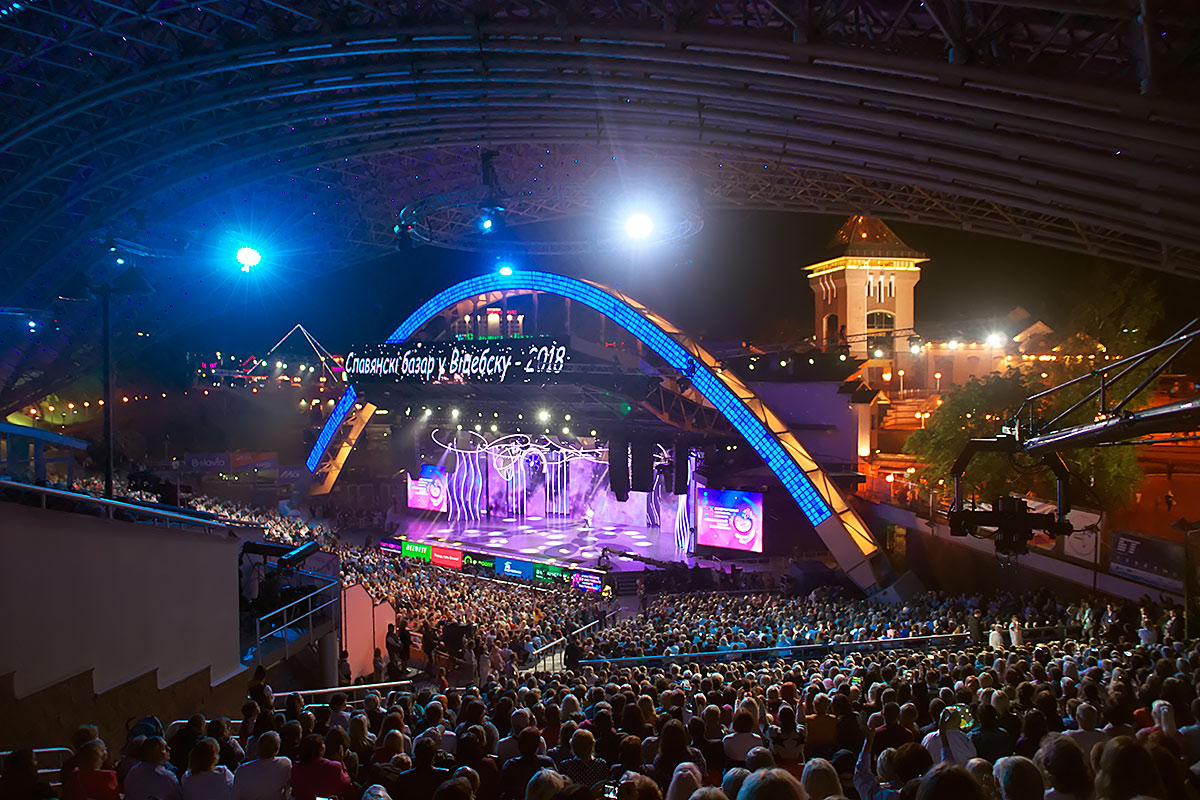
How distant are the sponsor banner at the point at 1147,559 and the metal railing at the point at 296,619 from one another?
1538cm

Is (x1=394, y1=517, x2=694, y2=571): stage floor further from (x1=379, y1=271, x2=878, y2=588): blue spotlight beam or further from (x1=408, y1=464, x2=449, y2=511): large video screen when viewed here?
(x1=379, y1=271, x2=878, y2=588): blue spotlight beam

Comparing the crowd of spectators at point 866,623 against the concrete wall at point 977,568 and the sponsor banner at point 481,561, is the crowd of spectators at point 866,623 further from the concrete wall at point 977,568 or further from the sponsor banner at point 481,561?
the sponsor banner at point 481,561

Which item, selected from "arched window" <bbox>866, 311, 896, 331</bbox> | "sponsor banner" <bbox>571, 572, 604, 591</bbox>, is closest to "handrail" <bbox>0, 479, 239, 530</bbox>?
"sponsor banner" <bbox>571, 572, 604, 591</bbox>

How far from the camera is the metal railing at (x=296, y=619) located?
36.7ft

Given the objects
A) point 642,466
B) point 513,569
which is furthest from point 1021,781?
point 642,466

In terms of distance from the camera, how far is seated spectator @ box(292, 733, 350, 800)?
4715 mm

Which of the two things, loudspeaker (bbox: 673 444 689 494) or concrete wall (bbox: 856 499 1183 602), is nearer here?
concrete wall (bbox: 856 499 1183 602)

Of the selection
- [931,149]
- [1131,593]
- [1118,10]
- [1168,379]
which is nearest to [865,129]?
[931,149]

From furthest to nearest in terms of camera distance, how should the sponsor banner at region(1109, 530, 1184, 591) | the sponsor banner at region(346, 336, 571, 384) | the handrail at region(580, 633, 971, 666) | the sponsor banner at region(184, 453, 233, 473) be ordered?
the sponsor banner at region(184, 453, 233, 473), the sponsor banner at region(346, 336, 571, 384), the sponsor banner at region(1109, 530, 1184, 591), the handrail at region(580, 633, 971, 666)

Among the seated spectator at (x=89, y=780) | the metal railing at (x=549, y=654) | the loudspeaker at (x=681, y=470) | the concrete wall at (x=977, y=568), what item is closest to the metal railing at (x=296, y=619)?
the metal railing at (x=549, y=654)

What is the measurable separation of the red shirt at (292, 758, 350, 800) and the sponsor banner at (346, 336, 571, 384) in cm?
2367

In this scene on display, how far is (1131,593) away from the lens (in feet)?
48.4

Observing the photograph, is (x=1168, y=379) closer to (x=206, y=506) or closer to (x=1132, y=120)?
(x=1132, y=120)

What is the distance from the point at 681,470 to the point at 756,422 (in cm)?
480
